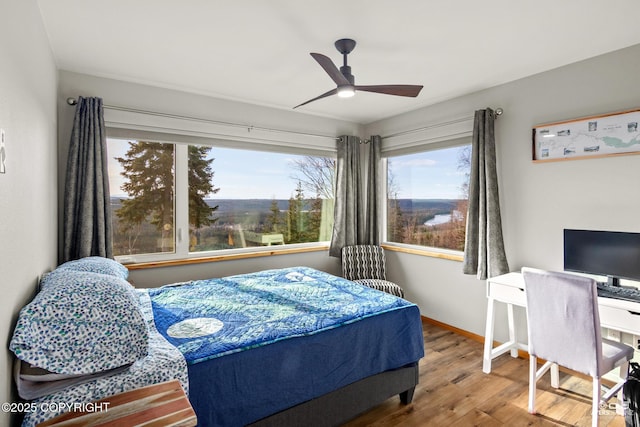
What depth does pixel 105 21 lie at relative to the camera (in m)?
2.20

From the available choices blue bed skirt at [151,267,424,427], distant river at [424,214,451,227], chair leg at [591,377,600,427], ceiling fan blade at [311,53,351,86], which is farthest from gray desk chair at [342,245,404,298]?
ceiling fan blade at [311,53,351,86]

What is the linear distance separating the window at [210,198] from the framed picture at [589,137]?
255cm

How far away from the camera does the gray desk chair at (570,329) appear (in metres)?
2.07

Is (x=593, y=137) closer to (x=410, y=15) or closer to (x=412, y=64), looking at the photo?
(x=412, y=64)

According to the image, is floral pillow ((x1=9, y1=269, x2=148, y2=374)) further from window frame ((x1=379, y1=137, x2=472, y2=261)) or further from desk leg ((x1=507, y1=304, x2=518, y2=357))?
window frame ((x1=379, y1=137, x2=472, y2=261))

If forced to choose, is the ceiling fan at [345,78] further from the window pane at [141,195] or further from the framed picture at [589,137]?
the window pane at [141,195]

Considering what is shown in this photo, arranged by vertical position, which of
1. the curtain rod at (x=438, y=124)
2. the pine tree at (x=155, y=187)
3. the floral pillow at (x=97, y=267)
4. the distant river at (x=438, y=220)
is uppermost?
the curtain rod at (x=438, y=124)

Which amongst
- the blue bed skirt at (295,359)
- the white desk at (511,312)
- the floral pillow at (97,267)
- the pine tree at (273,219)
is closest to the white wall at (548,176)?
the white desk at (511,312)

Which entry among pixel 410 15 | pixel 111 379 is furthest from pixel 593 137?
pixel 111 379

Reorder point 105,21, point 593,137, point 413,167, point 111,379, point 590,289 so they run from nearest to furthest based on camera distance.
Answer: point 111,379, point 590,289, point 105,21, point 593,137, point 413,167

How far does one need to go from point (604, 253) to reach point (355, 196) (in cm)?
271

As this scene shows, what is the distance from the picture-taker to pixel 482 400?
2.54m

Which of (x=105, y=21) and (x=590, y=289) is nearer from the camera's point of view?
(x=590, y=289)

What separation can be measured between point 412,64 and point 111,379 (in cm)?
288
